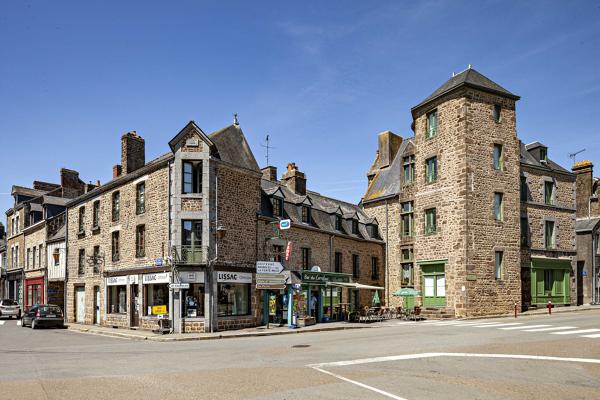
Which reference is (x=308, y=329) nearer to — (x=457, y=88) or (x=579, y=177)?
(x=457, y=88)

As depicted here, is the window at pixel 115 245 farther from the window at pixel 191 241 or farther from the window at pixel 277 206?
the window at pixel 277 206

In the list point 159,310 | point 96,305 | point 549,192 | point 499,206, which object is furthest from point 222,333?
point 549,192

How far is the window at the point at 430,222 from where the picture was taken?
33000 millimetres

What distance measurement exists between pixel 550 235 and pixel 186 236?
24.7 metres

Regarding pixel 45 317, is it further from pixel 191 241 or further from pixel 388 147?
pixel 388 147

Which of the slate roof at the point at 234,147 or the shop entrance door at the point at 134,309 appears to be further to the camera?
the shop entrance door at the point at 134,309

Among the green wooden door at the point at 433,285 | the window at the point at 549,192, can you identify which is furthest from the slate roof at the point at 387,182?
the window at the point at 549,192

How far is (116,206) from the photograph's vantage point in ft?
97.2

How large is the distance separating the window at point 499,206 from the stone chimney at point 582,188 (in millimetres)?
11811

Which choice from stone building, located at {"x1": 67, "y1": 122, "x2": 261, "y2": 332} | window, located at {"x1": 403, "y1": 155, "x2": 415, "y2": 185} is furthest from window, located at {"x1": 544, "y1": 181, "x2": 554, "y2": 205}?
stone building, located at {"x1": 67, "y1": 122, "x2": 261, "y2": 332}

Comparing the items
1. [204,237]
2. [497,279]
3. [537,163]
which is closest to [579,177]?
[537,163]

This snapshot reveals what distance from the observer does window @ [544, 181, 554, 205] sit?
36.1m

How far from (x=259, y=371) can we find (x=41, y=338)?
14628mm

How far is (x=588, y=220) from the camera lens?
39875 mm
